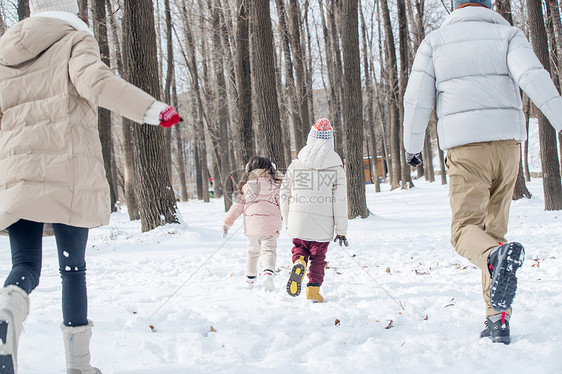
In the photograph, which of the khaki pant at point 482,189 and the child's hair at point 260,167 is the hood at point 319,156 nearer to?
the child's hair at point 260,167

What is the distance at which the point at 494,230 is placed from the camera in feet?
9.78

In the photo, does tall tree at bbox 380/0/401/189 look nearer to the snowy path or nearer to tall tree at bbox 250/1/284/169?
tall tree at bbox 250/1/284/169

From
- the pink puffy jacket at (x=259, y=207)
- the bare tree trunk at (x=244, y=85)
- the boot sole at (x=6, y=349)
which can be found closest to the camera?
the boot sole at (x=6, y=349)

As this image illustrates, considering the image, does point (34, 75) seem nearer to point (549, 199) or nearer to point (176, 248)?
point (176, 248)

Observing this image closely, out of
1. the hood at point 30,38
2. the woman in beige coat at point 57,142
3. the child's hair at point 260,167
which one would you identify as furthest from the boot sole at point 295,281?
the hood at point 30,38

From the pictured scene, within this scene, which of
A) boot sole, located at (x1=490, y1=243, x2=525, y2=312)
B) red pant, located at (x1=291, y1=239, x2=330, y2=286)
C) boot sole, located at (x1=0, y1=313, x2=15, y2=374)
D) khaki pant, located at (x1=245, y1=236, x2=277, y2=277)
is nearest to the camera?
boot sole, located at (x1=0, y1=313, x2=15, y2=374)

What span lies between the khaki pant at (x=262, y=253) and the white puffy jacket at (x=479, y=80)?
245cm

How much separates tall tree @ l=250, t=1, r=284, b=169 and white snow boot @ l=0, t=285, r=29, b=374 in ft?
23.9

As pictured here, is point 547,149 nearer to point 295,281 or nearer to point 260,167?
point 260,167

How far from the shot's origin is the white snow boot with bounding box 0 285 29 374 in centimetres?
188

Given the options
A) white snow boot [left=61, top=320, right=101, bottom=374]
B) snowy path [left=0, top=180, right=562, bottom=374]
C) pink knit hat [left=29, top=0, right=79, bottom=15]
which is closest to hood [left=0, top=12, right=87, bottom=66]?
pink knit hat [left=29, top=0, right=79, bottom=15]

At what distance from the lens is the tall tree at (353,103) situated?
11016mm

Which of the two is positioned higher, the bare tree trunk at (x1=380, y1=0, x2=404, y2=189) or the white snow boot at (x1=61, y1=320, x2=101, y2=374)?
the bare tree trunk at (x1=380, y1=0, x2=404, y2=189)

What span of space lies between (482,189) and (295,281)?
2073mm
